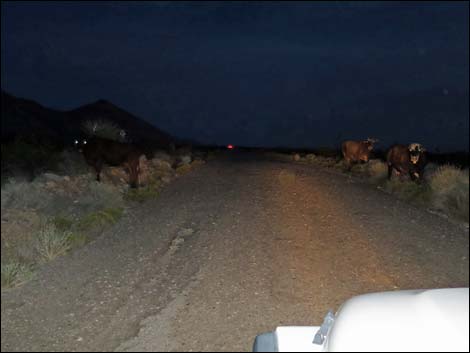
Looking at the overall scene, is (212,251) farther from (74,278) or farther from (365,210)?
(365,210)

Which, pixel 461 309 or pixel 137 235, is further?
pixel 137 235

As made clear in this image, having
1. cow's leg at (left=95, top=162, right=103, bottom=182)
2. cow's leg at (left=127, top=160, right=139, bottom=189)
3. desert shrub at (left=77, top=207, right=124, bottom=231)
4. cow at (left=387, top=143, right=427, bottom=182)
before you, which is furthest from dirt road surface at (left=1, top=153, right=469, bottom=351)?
cow at (left=387, top=143, right=427, bottom=182)

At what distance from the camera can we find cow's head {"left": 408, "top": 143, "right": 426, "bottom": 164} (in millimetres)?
17906

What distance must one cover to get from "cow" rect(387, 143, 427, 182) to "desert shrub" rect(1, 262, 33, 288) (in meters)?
13.8

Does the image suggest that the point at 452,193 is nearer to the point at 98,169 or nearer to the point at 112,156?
the point at 112,156

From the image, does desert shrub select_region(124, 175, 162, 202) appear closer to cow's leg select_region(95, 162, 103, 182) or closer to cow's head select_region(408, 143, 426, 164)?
cow's leg select_region(95, 162, 103, 182)

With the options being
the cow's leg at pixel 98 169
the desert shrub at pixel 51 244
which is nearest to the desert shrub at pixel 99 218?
the desert shrub at pixel 51 244

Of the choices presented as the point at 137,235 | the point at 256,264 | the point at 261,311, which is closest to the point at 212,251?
the point at 256,264

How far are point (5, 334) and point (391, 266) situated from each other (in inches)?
219

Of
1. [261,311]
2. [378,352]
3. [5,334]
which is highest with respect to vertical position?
[378,352]

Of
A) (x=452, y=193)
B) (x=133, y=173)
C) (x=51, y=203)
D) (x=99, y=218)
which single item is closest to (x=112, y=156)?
(x=133, y=173)

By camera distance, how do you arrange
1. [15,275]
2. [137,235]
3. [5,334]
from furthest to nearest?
[137,235]
[15,275]
[5,334]

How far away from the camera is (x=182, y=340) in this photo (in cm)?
539

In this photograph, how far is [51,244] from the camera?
9.04 meters
